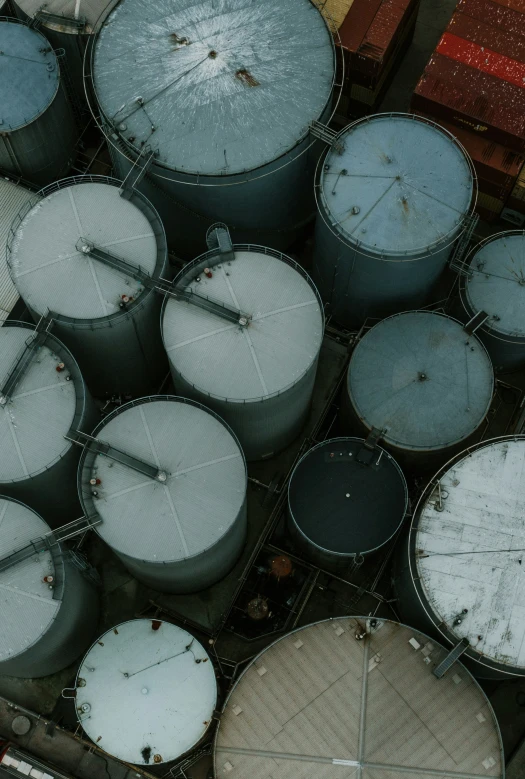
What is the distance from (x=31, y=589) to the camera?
32562 mm

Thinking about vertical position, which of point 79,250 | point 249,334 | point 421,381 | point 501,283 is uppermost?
point 501,283

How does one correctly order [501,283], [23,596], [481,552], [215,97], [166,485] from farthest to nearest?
[501,283] < [215,97] < [481,552] < [166,485] < [23,596]

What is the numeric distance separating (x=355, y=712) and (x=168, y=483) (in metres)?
12.8

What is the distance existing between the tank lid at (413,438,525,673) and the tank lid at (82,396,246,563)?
883 cm

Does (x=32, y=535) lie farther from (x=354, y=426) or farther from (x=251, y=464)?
→ (x=354, y=426)

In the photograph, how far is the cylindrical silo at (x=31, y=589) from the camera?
A: 32.2 meters

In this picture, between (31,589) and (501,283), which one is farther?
(501,283)

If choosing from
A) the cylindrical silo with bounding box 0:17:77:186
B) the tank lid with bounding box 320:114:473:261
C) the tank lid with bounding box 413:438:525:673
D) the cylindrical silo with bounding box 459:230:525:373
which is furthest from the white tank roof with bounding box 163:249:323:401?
the cylindrical silo with bounding box 0:17:77:186

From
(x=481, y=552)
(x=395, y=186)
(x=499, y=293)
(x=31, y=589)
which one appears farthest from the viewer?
(x=499, y=293)

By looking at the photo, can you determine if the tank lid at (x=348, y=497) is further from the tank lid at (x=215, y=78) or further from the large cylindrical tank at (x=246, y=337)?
the tank lid at (x=215, y=78)

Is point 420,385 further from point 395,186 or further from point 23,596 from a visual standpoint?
point 23,596

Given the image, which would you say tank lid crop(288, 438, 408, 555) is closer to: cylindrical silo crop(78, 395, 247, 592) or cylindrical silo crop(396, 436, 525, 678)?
cylindrical silo crop(396, 436, 525, 678)

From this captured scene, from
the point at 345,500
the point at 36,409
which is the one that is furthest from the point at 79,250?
the point at 345,500

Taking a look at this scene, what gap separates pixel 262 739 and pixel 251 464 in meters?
13.7
